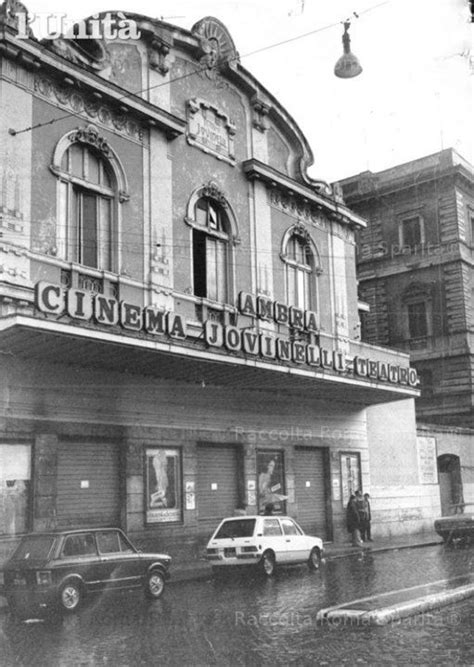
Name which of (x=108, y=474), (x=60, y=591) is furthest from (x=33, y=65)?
(x=60, y=591)

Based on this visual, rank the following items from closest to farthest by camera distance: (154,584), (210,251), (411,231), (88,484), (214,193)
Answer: (154,584)
(88,484)
(210,251)
(214,193)
(411,231)

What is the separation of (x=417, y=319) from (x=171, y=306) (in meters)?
23.8

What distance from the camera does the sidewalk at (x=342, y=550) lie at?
56.7 ft

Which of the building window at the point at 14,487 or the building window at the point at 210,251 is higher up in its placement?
the building window at the point at 210,251

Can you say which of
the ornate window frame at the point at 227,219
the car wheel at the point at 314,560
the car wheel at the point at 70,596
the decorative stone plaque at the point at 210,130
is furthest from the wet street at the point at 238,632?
the decorative stone plaque at the point at 210,130

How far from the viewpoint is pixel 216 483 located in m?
21.5

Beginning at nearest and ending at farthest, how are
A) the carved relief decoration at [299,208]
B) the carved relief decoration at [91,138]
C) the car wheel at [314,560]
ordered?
1. the car wheel at [314,560]
2. the carved relief decoration at [91,138]
3. the carved relief decoration at [299,208]

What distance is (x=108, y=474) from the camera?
18641 millimetres

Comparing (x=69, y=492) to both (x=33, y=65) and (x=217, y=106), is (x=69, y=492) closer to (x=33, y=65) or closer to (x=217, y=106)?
(x=33, y=65)

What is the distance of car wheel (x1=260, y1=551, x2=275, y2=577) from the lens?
16.9m

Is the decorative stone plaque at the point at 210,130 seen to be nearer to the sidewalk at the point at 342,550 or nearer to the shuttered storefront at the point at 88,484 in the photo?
the shuttered storefront at the point at 88,484

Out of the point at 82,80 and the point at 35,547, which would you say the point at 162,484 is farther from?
the point at 82,80

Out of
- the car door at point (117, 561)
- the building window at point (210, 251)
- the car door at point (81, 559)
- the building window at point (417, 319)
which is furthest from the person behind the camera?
the building window at point (417, 319)

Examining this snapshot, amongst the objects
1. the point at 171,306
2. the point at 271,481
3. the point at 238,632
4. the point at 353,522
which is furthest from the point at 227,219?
the point at 238,632
